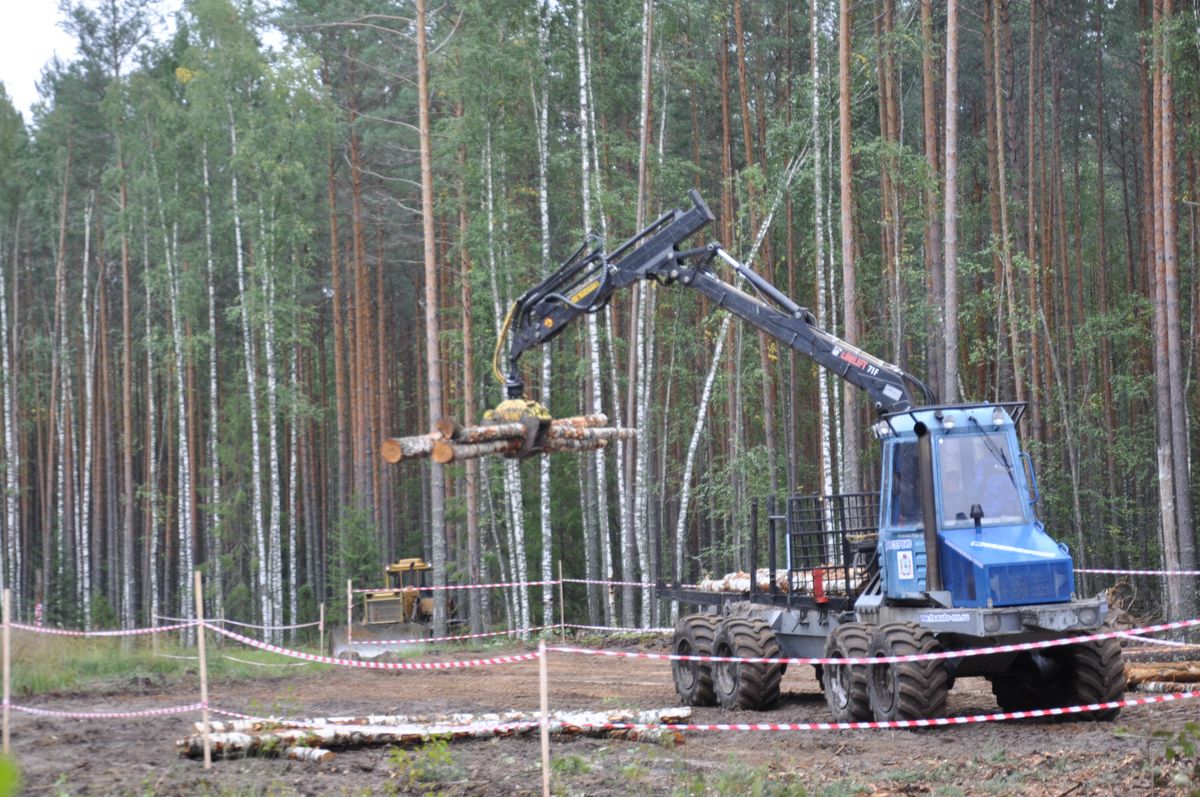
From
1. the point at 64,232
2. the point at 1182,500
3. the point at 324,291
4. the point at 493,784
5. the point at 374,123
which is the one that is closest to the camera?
the point at 493,784

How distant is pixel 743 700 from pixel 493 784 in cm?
445

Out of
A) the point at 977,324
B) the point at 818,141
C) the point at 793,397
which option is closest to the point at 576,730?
the point at 818,141

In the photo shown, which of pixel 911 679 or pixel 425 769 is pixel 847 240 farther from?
pixel 425 769

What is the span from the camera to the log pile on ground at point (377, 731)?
955 centimetres

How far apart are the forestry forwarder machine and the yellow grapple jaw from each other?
0.09 feet

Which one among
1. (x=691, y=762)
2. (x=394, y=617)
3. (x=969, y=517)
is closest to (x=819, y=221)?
(x=394, y=617)

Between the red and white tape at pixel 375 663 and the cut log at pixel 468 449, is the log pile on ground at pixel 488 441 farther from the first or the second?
the red and white tape at pixel 375 663

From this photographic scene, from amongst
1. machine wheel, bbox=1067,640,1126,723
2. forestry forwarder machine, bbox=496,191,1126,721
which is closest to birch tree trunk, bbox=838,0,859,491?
forestry forwarder machine, bbox=496,191,1126,721

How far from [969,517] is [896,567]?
788 mm

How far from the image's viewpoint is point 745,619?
12.8m

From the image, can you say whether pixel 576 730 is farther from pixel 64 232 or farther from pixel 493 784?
pixel 64 232

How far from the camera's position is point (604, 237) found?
25125 mm

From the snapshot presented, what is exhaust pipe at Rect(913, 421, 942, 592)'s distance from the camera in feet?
35.4

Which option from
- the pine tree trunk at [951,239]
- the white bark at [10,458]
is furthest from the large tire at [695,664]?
the white bark at [10,458]
